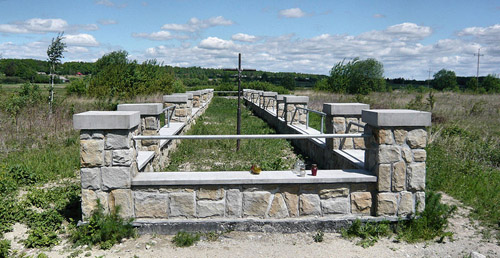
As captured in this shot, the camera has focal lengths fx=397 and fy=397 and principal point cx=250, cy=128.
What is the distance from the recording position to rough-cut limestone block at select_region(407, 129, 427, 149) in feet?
A: 14.9

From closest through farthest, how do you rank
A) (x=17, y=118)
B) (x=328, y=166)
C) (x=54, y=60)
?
(x=328, y=166) → (x=17, y=118) → (x=54, y=60)

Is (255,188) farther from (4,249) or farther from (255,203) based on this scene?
(4,249)

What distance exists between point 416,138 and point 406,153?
0.68 feet

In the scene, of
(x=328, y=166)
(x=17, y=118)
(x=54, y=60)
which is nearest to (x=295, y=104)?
(x=328, y=166)

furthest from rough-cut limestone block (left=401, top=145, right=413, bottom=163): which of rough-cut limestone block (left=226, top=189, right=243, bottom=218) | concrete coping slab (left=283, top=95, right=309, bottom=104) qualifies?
concrete coping slab (left=283, top=95, right=309, bottom=104)

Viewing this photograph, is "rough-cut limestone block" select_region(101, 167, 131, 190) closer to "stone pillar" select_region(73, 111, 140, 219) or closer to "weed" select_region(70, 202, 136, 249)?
"stone pillar" select_region(73, 111, 140, 219)

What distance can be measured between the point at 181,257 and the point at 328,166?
361 centimetres

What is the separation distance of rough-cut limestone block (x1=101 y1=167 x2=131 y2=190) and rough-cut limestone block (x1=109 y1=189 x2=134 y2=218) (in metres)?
0.07

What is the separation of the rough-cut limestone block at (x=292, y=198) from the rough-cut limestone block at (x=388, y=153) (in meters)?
1.03

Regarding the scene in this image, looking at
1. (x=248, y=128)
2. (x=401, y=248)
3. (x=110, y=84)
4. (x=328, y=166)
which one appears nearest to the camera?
(x=401, y=248)

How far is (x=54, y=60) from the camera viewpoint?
49.2ft

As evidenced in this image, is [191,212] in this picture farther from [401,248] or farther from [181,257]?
[401,248]

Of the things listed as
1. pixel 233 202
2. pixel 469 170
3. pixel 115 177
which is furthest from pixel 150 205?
pixel 469 170

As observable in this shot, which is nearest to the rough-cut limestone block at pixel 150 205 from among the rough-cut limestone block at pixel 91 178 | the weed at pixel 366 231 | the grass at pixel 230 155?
the rough-cut limestone block at pixel 91 178
